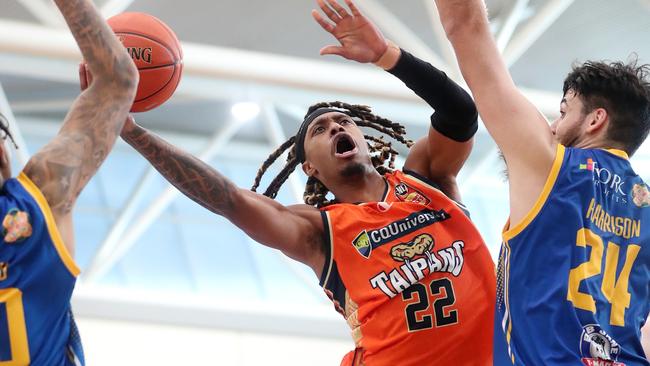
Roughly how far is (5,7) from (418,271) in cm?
632

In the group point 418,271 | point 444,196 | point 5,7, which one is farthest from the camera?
point 5,7

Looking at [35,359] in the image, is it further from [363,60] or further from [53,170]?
[363,60]

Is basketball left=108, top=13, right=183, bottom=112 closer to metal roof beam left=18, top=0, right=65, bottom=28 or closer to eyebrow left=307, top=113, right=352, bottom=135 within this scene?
eyebrow left=307, top=113, right=352, bottom=135

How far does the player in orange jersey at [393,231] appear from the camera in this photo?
4.03 meters

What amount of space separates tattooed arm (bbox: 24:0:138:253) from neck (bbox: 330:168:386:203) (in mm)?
1782

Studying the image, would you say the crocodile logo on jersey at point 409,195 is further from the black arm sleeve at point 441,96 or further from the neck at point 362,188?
the black arm sleeve at point 441,96

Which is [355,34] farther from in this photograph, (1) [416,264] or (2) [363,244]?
(1) [416,264]

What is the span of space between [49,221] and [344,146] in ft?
7.37

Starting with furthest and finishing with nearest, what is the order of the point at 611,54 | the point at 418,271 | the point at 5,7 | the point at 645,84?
1. the point at 611,54
2. the point at 5,7
3. the point at 418,271
4. the point at 645,84

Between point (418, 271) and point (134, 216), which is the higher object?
point (418, 271)

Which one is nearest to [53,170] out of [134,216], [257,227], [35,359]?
[35,359]

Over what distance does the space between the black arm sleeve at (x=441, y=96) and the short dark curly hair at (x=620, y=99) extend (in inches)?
40.6

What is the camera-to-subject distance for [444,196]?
14.4ft

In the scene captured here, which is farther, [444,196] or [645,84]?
[444,196]
